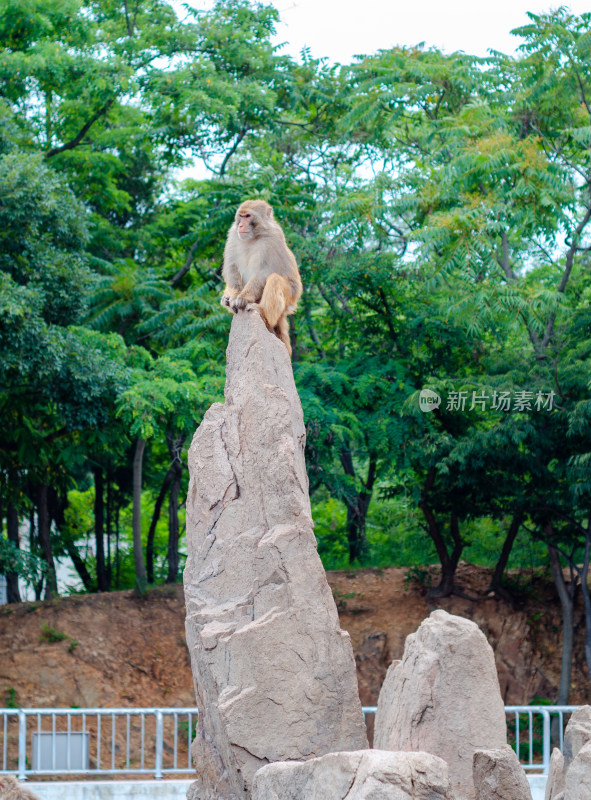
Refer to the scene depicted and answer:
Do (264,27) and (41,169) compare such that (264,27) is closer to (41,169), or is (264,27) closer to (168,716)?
(41,169)

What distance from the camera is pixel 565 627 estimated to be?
1514 centimetres

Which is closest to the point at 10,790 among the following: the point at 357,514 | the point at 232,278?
the point at 232,278

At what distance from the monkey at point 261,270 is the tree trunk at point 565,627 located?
8576mm

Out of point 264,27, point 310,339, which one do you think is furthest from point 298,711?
point 264,27

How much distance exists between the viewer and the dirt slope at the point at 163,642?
15320mm

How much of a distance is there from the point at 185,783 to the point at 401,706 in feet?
13.0

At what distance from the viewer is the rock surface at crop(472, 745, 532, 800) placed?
220 inches

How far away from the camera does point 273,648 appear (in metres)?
6.65

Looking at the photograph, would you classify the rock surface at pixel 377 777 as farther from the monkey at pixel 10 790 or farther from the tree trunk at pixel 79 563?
the tree trunk at pixel 79 563

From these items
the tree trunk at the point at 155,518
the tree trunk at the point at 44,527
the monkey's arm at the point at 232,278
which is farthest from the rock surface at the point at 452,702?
the tree trunk at the point at 155,518

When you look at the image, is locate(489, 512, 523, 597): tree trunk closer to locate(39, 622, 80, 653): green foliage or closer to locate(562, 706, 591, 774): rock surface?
locate(39, 622, 80, 653): green foliage

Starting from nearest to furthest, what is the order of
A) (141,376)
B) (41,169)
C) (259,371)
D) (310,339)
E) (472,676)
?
(472,676) → (259,371) → (41,169) → (141,376) → (310,339)

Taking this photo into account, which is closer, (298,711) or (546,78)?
(298,711)

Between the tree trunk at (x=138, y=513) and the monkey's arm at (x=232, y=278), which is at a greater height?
the monkey's arm at (x=232, y=278)
